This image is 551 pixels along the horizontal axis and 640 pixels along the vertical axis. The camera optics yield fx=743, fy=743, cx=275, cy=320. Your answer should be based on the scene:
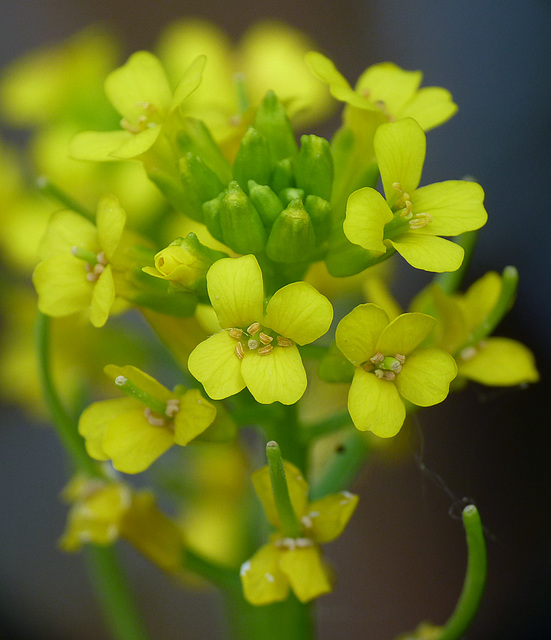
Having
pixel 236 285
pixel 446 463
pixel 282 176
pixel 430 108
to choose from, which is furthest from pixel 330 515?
Answer: pixel 446 463

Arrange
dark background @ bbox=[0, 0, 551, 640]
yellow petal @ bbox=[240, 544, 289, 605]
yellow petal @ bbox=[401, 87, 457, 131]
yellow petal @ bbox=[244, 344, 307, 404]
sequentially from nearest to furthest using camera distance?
yellow petal @ bbox=[244, 344, 307, 404]
yellow petal @ bbox=[240, 544, 289, 605]
yellow petal @ bbox=[401, 87, 457, 131]
dark background @ bbox=[0, 0, 551, 640]

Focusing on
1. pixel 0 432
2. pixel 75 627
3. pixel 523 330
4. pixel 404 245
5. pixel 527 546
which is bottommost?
pixel 75 627

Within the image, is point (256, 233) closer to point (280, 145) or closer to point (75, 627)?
point (280, 145)

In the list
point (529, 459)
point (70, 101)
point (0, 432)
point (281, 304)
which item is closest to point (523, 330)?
point (529, 459)

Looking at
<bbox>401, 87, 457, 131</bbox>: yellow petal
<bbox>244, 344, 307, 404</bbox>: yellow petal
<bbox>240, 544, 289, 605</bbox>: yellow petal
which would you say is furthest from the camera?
<bbox>401, 87, 457, 131</bbox>: yellow petal

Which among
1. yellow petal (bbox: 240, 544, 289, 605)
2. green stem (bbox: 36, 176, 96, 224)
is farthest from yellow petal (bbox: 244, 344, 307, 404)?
green stem (bbox: 36, 176, 96, 224)

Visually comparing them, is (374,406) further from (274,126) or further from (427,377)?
(274,126)

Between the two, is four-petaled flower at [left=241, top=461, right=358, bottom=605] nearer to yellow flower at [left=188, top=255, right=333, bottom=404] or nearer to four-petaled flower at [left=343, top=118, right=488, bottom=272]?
yellow flower at [left=188, top=255, right=333, bottom=404]
